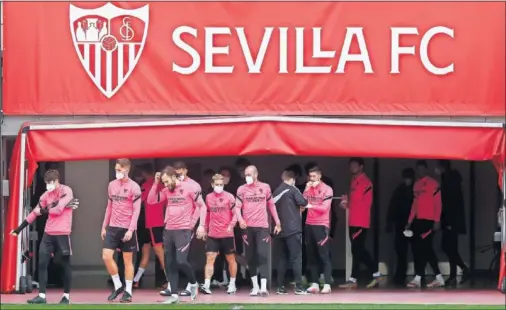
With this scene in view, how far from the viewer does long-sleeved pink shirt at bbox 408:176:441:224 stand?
20.0 metres

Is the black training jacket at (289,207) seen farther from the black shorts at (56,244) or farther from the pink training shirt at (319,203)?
the black shorts at (56,244)

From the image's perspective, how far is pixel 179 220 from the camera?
1758 cm

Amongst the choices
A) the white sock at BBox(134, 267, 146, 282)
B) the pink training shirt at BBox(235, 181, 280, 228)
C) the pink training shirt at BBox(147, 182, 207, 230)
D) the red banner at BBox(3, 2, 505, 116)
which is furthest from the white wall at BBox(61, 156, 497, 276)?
the pink training shirt at BBox(147, 182, 207, 230)

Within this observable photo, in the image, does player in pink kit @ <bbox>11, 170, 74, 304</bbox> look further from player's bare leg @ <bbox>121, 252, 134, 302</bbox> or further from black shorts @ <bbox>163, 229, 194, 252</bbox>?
black shorts @ <bbox>163, 229, 194, 252</bbox>

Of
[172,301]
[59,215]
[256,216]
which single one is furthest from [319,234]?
[59,215]

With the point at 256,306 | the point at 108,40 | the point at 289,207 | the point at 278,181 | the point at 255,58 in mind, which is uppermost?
the point at 108,40

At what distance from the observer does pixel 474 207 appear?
2239 centimetres

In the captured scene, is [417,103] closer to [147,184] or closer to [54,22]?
[147,184]

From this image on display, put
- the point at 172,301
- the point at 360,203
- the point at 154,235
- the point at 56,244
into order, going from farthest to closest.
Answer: the point at 360,203
the point at 154,235
the point at 56,244
the point at 172,301

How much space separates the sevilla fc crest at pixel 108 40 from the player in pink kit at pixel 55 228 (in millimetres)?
2070

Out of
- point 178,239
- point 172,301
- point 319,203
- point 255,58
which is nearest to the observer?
point 172,301

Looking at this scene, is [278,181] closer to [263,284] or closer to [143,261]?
[143,261]

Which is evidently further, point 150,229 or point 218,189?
point 150,229

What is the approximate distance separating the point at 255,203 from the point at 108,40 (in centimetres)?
312
